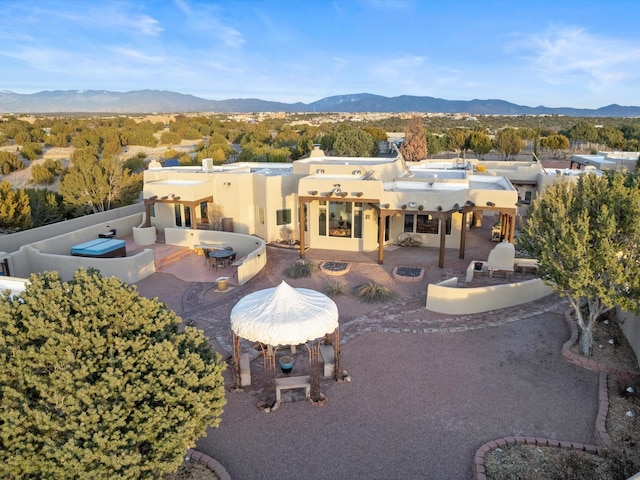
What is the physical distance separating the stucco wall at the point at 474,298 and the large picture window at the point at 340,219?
25.2ft

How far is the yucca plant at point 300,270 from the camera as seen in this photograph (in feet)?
61.4

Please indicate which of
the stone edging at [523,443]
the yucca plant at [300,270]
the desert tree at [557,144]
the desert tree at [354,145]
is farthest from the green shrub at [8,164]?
the desert tree at [557,144]

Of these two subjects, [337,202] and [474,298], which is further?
[337,202]

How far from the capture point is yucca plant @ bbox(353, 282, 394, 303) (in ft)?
52.9

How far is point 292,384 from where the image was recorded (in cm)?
1032

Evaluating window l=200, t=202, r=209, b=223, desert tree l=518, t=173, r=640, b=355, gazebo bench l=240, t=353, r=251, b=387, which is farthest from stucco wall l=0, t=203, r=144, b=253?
desert tree l=518, t=173, r=640, b=355

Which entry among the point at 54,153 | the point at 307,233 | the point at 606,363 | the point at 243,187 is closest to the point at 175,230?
the point at 243,187

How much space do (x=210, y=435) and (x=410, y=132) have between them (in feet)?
161

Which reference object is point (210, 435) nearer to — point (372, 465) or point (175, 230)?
point (372, 465)

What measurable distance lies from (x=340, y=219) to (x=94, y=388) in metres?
16.9

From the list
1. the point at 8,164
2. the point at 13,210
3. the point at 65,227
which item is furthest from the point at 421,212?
the point at 8,164

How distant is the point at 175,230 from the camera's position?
23281 mm

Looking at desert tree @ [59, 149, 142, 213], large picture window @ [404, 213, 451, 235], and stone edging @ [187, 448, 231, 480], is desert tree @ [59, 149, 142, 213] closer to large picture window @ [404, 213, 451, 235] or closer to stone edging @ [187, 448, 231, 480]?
large picture window @ [404, 213, 451, 235]

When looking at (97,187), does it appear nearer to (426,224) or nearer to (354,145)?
(426,224)
